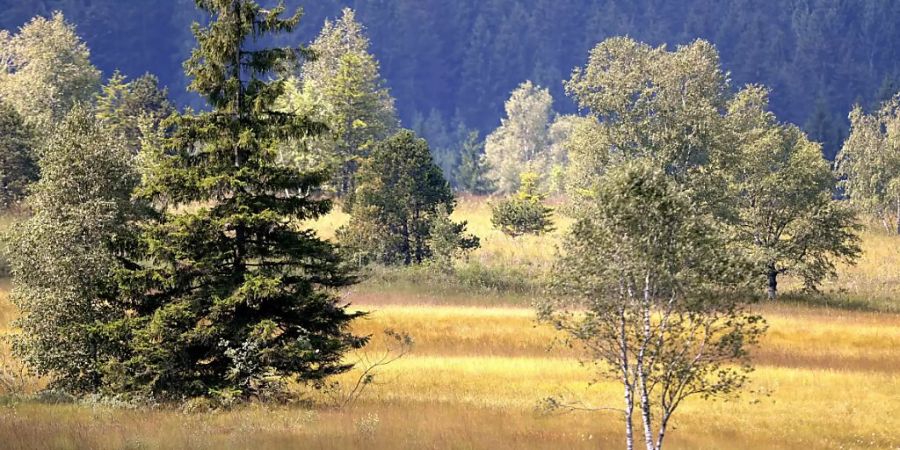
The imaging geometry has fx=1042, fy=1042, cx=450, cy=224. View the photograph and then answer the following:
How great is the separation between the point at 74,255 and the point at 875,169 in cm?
7352

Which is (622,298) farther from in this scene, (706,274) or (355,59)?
(355,59)

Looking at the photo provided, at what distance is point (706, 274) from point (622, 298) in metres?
1.58

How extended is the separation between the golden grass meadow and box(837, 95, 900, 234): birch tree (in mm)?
31796

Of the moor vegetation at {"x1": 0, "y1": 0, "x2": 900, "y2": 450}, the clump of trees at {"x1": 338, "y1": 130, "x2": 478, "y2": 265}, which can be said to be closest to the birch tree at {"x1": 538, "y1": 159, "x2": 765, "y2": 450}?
the moor vegetation at {"x1": 0, "y1": 0, "x2": 900, "y2": 450}

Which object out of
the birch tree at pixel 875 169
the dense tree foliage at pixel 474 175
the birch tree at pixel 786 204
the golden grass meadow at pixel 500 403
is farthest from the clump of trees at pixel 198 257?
the dense tree foliage at pixel 474 175

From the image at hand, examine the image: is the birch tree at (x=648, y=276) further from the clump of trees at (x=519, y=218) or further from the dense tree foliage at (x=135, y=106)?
the dense tree foliage at (x=135, y=106)

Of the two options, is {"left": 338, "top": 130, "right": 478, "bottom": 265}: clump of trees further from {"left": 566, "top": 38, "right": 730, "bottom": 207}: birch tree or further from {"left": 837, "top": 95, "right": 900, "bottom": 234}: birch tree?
{"left": 837, "top": 95, "right": 900, "bottom": 234}: birch tree

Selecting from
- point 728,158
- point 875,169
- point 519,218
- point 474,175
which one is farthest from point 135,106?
point 875,169

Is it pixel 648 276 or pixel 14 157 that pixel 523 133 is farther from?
pixel 648 276

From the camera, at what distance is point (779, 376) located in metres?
32.2

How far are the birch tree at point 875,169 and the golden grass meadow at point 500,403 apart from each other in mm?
31796

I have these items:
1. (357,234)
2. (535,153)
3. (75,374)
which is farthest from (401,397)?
(535,153)

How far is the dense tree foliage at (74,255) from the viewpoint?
23.9 metres

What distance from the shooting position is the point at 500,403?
87.8 feet
